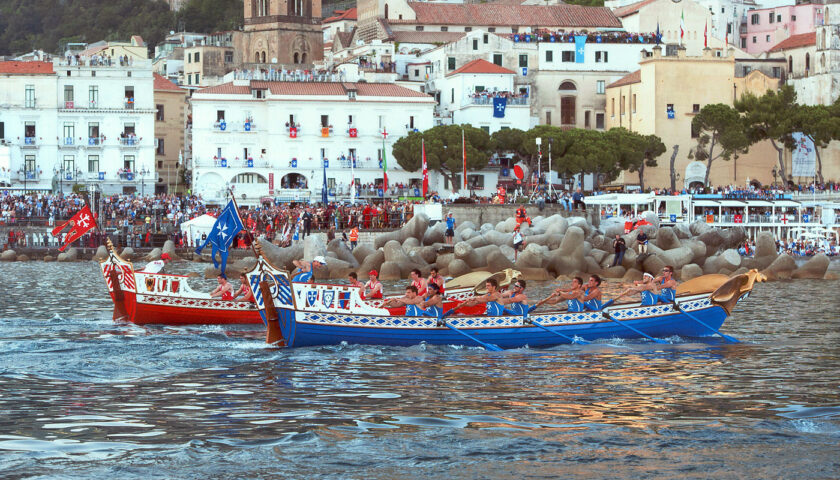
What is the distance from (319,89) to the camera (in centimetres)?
7925

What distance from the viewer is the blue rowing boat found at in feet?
84.7

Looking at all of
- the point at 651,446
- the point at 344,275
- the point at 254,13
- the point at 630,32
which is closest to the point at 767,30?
the point at 630,32

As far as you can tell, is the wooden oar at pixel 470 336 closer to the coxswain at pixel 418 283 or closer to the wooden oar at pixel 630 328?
the coxswain at pixel 418 283

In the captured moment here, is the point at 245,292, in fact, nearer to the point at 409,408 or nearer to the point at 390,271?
the point at 409,408

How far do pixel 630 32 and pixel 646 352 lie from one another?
7043 centimetres

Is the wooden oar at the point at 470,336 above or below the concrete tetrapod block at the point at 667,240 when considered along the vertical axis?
below

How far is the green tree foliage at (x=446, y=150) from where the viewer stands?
74250 mm

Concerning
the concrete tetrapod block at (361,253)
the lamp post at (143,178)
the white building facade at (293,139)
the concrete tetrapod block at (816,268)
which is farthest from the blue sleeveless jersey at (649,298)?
the lamp post at (143,178)

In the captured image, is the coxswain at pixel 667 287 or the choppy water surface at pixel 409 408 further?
the coxswain at pixel 667 287

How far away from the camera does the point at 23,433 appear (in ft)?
60.1

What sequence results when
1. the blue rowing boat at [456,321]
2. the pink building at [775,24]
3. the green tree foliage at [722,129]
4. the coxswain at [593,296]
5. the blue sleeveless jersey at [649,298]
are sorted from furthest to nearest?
the pink building at [775,24], the green tree foliage at [722,129], the blue sleeveless jersey at [649,298], the coxswain at [593,296], the blue rowing boat at [456,321]

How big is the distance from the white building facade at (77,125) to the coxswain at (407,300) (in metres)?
51.8

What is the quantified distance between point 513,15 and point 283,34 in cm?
2180

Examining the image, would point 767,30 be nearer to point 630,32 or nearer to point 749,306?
point 630,32
